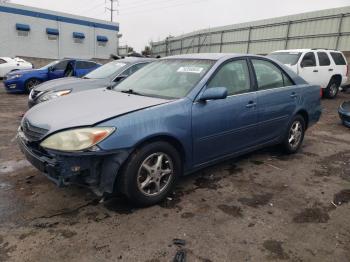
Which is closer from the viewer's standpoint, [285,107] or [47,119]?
[47,119]

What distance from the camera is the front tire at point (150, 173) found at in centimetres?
311

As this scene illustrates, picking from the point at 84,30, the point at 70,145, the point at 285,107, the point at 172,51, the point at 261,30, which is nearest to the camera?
the point at 70,145

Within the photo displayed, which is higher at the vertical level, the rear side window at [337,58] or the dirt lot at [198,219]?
the rear side window at [337,58]

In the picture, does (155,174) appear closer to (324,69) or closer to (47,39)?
(324,69)

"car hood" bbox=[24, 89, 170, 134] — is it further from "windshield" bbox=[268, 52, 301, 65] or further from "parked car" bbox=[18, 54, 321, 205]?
"windshield" bbox=[268, 52, 301, 65]

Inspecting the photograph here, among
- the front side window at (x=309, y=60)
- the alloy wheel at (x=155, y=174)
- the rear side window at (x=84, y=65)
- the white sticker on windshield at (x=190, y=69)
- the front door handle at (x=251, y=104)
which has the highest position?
the front side window at (x=309, y=60)

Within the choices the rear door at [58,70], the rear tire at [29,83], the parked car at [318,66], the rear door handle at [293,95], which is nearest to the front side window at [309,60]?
the parked car at [318,66]

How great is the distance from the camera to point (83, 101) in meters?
3.71

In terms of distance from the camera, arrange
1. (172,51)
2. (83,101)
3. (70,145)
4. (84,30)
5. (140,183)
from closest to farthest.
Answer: (70,145), (140,183), (83,101), (84,30), (172,51)

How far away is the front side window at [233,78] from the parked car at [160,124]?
13 millimetres

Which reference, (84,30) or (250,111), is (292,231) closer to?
(250,111)

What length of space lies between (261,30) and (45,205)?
2285 cm

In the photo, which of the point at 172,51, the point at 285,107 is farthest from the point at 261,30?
the point at 285,107

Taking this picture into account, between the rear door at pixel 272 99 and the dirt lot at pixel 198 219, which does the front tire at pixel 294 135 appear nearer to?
the rear door at pixel 272 99
